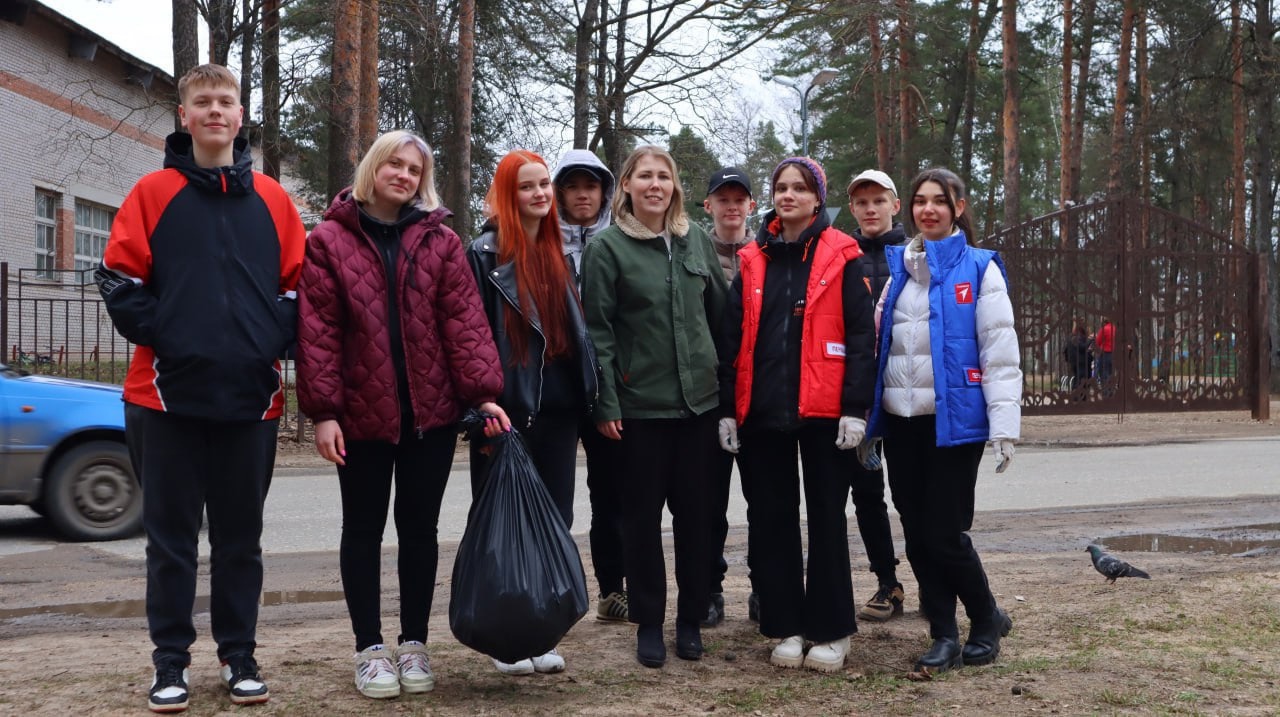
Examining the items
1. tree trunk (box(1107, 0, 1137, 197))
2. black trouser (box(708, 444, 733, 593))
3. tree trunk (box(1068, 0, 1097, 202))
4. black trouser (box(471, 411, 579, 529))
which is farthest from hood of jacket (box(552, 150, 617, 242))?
tree trunk (box(1068, 0, 1097, 202))

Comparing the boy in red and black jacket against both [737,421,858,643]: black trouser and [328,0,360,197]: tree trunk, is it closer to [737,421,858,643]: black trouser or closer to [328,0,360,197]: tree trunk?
[737,421,858,643]: black trouser

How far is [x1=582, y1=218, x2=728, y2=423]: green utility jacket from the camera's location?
14.6 feet

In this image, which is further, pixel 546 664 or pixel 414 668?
pixel 546 664

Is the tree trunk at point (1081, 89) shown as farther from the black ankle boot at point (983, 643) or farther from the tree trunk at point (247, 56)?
the black ankle boot at point (983, 643)

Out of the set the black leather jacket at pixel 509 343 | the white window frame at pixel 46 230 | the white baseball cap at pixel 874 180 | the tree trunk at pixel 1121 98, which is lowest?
the black leather jacket at pixel 509 343

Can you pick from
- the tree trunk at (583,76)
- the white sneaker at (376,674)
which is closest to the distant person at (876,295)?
the white sneaker at (376,674)

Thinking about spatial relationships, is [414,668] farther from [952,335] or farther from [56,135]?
[56,135]

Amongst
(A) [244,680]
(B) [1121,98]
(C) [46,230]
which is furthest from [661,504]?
(B) [1121,98]

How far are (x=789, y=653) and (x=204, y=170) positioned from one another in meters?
2.71

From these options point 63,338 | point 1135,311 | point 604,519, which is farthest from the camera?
point 1135,311

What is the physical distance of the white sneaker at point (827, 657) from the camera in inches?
173

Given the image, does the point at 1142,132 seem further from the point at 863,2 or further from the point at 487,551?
the point at 487,551

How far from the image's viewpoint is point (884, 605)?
528 centimetres

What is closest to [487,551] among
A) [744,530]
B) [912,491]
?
[912,491]
